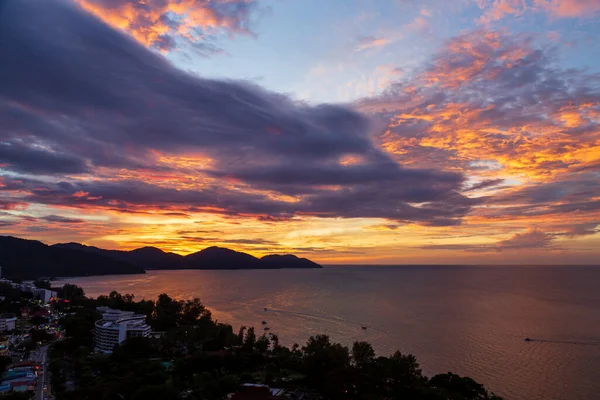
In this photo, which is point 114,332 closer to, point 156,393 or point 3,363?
point 3,363

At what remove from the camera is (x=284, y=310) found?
277ft

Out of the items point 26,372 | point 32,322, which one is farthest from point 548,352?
point 32,322

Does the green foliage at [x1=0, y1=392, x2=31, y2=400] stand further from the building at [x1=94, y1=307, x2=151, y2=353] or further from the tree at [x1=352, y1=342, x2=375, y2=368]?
the tree at [x1=352, y1=342, x2=375, y2=368]

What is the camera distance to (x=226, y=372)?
35.1 m

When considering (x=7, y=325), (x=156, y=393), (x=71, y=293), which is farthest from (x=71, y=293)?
(x=156, y=393)

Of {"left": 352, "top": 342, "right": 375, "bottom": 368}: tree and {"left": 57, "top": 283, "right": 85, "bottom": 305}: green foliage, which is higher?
{"left": 57, "top": 283, "right": 85, "bottom": 305}: green foliage

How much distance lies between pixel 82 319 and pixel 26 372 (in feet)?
64.6

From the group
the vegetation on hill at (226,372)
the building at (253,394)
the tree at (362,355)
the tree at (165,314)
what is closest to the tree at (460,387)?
the vegetation on hill at (226,372)

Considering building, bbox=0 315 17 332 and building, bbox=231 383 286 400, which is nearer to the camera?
building, bbox=231 383 286 400

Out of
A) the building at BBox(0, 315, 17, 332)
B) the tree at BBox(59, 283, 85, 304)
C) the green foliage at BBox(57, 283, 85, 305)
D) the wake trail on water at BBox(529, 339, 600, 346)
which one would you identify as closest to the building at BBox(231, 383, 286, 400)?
the wake trail on water at BBox(529, 339, 600, 346)

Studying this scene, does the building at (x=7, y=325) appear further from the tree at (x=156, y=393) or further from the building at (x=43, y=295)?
the tree at (x=156, y=393)

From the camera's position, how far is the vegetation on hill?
27.5 m

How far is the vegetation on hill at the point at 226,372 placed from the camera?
2755cm

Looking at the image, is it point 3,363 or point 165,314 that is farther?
point 165,314
